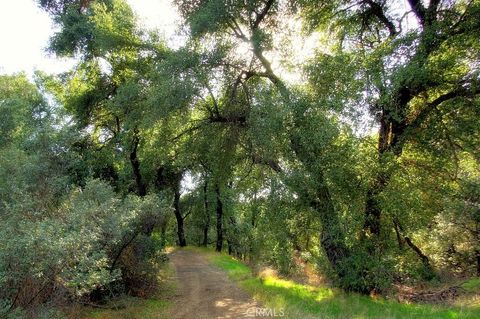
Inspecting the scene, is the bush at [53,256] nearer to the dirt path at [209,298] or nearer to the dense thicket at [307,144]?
the dense thicket at [307,144]

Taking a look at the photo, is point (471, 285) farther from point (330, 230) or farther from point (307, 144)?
point (307, 144)

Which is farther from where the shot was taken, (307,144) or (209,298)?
(209,298)

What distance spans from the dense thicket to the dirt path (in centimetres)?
198

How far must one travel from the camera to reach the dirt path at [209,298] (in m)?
10.6

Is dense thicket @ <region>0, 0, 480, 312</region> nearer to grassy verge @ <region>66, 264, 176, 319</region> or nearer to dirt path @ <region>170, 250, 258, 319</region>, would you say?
grassy verge @ <region>66, 264, 176, 319</region>

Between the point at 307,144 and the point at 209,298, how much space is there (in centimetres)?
671

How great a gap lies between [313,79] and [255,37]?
2.58m

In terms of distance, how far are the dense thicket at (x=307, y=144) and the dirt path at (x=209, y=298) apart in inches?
78.1

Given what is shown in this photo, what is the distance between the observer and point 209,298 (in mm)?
12820

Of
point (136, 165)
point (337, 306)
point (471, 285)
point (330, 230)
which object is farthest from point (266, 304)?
point (136, 165)

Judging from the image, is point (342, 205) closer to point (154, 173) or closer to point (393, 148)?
point (393, 148)

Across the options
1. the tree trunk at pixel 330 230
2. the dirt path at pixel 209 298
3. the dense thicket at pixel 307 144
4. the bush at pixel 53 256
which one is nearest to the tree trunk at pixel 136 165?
the dense thicket at pixel 307 144

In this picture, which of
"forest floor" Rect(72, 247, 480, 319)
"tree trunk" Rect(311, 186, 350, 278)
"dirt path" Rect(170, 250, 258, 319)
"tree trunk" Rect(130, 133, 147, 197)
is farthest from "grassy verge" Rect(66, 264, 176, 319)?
"tree trunk" Rect(130, 133, 147, 197)

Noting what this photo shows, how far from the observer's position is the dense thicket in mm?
9859
